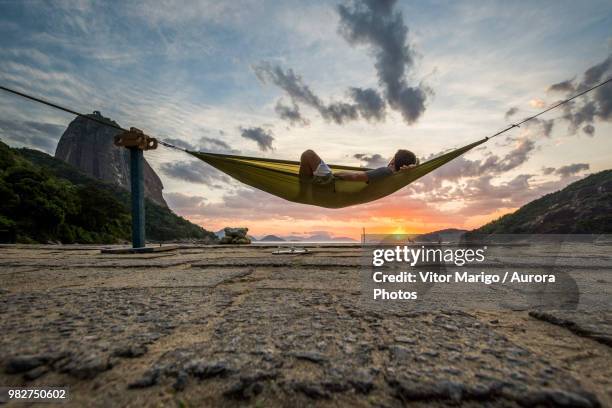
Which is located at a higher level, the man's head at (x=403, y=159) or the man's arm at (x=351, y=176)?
the man's head at (x=403, y=159)

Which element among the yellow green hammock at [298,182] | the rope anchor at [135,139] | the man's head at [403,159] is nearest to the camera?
the yellow green hammock at [298,182]

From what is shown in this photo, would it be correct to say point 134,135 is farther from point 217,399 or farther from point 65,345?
point 217,399

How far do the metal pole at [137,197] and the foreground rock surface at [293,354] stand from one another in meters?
2.43

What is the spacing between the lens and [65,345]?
22.0 inches

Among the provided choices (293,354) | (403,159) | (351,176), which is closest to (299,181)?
(351,176)

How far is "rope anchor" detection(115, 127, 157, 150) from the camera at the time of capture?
121 inches

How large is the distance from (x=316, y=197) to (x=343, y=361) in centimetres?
223

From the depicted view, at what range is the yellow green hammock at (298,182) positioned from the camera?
2641 millimetres

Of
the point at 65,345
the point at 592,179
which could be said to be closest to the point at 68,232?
the point at 65,345

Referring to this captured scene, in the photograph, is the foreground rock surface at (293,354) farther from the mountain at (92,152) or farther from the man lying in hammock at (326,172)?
the mountain at (92,152)

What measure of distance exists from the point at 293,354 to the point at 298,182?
2.20 meters

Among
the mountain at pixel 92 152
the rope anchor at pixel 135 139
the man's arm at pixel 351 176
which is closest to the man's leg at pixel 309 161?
the man's arm at pixel 351 176

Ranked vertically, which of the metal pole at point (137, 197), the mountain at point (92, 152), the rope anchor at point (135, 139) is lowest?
the metal pole at point (137, 197)

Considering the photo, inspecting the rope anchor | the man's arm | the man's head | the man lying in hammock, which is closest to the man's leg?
the man lying in hammock
